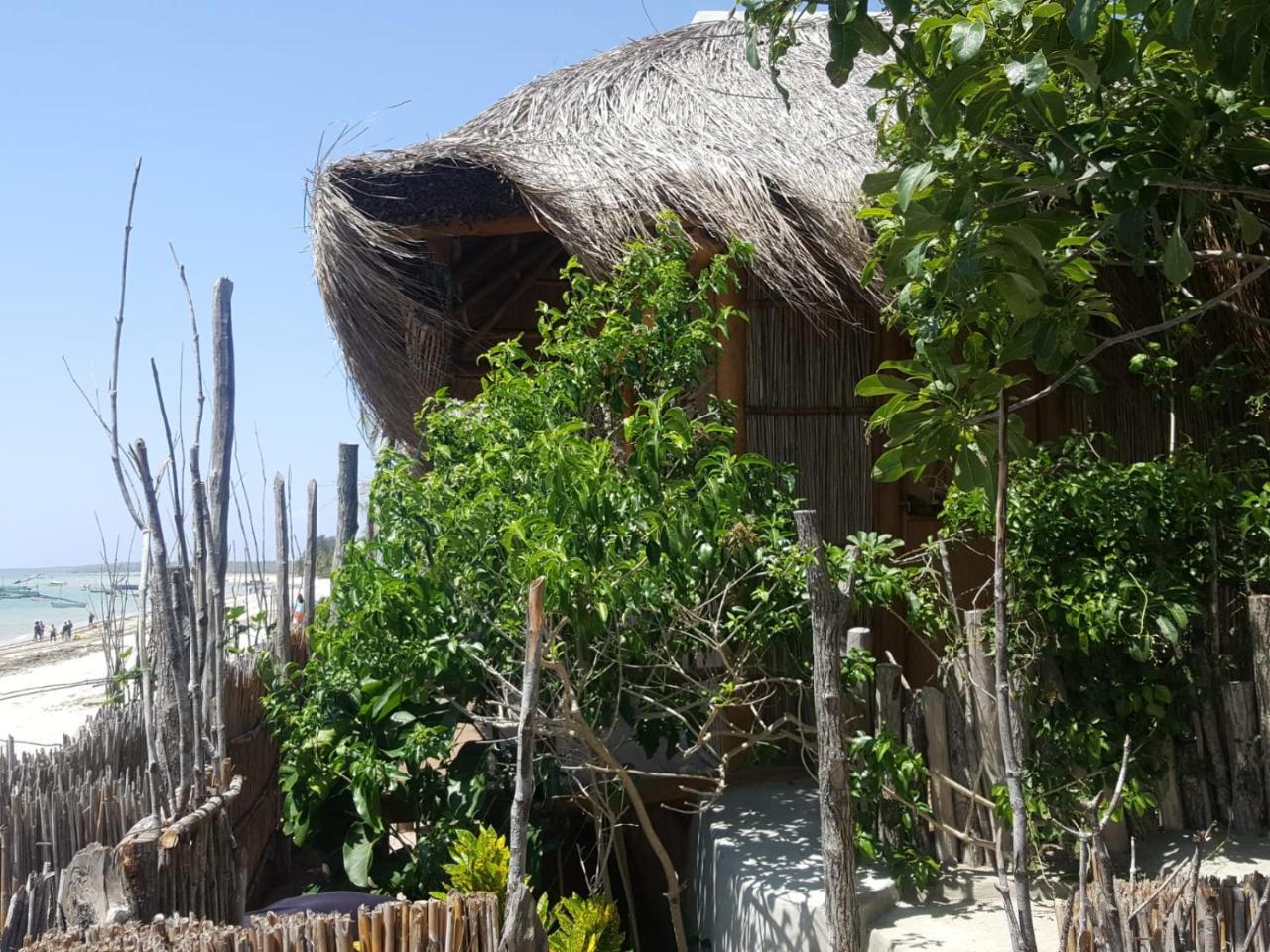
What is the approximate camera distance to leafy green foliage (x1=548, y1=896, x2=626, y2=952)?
128 inches

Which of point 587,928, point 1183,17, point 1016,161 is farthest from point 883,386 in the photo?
point 587,928

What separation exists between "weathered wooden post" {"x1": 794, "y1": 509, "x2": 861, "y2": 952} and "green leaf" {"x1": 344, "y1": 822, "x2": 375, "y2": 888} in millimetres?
1699

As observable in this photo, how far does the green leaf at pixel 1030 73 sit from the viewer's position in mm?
1686

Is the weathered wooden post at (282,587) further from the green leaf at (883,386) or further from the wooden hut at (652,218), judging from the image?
the green leaf at (883,386)

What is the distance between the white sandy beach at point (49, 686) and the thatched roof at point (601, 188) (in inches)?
113

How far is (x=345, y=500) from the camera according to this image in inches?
267

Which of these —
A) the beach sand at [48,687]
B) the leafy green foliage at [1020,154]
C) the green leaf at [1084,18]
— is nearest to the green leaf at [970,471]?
the leafy green foliage at [1020,154]

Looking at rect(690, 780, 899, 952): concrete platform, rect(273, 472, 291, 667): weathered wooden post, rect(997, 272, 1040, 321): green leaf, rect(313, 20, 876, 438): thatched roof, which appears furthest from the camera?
rect(273, 472, 291, 667): weathered wooden post

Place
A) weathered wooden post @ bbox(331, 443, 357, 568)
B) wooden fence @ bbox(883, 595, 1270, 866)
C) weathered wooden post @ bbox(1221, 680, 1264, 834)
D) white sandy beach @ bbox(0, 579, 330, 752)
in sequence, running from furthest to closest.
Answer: white sandy beach @ bbox(0, 579, 330, 752), weathered wooden post @ bbox(331, 443, 357, 568), weathered wooden post @ bbox(1221, 680, 1264, 834), wooden fence @ bbox(883, 595, 1270, 866)

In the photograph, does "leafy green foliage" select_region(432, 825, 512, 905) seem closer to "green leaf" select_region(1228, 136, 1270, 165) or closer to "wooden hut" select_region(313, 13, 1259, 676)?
"wooden hut" select_region(313, 13, 1259, 676)

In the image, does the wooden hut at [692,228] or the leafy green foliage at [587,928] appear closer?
the leafy green foliage at [587,928]

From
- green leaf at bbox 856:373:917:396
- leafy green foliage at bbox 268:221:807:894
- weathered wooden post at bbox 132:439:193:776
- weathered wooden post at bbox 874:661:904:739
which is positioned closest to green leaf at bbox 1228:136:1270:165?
green leaf at bbox 856:373:917:396

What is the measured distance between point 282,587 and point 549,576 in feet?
8.44

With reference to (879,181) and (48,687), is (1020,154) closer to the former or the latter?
(879,181)
